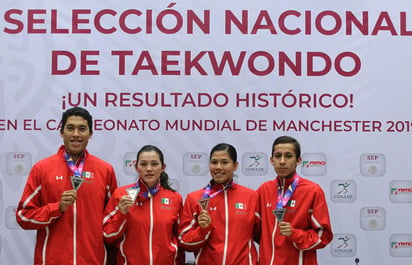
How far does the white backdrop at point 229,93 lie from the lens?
3.92m

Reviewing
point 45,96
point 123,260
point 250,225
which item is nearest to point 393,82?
point 250,225

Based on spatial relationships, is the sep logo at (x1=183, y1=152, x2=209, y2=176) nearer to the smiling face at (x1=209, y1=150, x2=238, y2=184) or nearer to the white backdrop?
the white backdrop

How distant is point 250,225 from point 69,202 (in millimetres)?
1089

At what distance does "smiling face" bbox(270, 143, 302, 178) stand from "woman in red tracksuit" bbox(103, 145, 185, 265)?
67 centimetres

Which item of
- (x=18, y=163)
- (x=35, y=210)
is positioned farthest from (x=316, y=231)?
(x=18, y=163)

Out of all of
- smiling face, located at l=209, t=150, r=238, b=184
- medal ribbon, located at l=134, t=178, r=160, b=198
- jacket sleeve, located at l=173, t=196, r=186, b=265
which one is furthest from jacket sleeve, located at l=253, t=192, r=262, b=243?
medal ribbon, located at l=134, t=178, r=160, b=198

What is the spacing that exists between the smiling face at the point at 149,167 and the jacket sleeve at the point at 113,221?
0.19m

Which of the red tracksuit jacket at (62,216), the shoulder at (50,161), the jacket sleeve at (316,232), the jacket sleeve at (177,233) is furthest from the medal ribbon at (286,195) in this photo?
the shoulder at (50,161)

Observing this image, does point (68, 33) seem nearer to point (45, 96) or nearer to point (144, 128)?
point (45, 96)

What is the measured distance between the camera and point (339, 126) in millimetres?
3928

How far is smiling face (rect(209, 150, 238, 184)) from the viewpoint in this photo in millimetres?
3100

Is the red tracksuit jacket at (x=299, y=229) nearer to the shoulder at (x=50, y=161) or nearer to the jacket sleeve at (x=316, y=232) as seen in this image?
the jacket sleeve at (x=316, y=232)

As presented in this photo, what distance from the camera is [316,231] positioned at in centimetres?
297

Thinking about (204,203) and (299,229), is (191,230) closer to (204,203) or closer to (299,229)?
(204,203)
